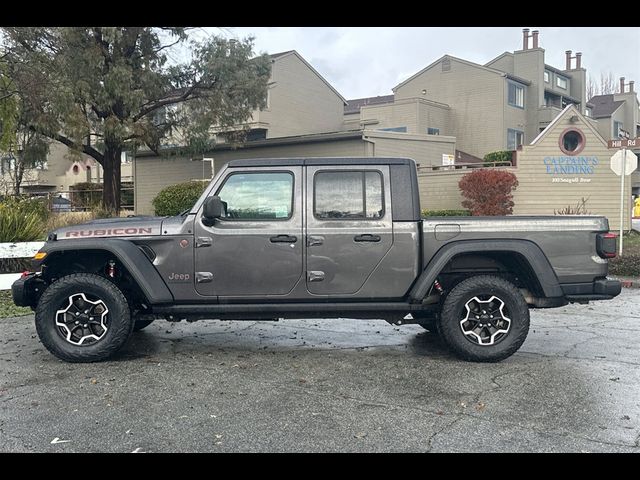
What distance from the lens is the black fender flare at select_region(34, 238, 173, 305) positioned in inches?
223

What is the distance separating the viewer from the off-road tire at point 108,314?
5770mm

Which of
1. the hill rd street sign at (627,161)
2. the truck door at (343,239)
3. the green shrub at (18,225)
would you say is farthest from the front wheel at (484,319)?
the hill rd street sign at (627,161)

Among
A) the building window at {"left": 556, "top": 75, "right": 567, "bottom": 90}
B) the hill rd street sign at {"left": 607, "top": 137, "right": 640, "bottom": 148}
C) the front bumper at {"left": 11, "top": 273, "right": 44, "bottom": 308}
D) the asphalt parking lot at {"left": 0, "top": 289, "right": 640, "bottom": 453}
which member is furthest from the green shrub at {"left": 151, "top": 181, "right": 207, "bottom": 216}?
the building window at {"left": 556, "top": 75, "right": 567, "bottom": 90}

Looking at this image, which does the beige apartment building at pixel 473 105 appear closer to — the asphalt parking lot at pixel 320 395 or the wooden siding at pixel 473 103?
the wooden siding at pixel 473 103

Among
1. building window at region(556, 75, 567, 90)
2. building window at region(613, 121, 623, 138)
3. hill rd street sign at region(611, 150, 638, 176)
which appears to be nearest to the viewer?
hill rd street sign at region(611, 150, 638, 176)

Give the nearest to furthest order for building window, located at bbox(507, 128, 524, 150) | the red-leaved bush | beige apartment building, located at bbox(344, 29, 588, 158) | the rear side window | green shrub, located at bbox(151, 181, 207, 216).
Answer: the rear side window, the red-leaved bush, green shrub, located at bbox(151, 181, 207, 216), beige apartment building, located at bbox(344, 29, 588, 158), building window, located at bbox(507, 128, 524, 150)

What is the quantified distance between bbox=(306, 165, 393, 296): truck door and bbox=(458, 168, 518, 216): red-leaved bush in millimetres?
14543

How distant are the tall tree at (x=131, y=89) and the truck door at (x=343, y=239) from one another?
48.6 ft

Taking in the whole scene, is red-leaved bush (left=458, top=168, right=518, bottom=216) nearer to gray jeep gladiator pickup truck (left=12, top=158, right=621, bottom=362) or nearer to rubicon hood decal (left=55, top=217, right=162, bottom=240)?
gray jeep gladiator pickup truck (left=12, top=158, right=621, bottom=362)

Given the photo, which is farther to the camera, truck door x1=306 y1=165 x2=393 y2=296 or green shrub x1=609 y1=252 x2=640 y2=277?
green shrub x1=609 y1=252 x2=640 y2=277

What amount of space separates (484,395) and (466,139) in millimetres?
31139
